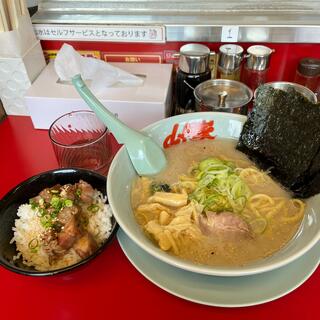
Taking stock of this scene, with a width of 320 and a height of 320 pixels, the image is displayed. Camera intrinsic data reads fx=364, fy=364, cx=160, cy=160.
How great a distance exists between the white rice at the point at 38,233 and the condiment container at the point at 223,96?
0.49 m

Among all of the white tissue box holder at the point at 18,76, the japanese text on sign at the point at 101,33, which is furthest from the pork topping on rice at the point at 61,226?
the japanese text on sign at the point at 101,33

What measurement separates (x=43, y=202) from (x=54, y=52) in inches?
31.0

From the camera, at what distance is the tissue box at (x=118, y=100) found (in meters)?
1.28

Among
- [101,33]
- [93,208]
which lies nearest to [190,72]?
[101,33]

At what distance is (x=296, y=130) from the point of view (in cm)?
102

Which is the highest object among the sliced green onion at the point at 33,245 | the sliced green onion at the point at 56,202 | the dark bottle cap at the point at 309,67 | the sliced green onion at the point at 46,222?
the dark bottle cap at the point at 309,67

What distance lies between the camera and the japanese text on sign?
4.55 ft

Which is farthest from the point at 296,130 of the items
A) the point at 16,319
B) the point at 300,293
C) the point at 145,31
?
the point at 16,319

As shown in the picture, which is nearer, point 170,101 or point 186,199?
point 186,199

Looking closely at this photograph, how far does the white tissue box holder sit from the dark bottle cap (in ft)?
3.30

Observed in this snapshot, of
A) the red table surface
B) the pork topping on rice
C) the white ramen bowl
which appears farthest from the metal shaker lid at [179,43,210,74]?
the red table surface

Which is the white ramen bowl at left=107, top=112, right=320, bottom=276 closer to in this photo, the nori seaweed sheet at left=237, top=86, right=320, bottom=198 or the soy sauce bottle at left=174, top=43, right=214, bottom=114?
the nori seaweed sheet at left=237, top=86, right=320, bottom=198

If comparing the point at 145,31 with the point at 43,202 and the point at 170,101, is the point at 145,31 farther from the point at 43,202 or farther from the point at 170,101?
the point at 43,202

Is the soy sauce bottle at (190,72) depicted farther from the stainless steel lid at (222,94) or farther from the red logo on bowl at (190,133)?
the red logo on bowl at (190,133)
